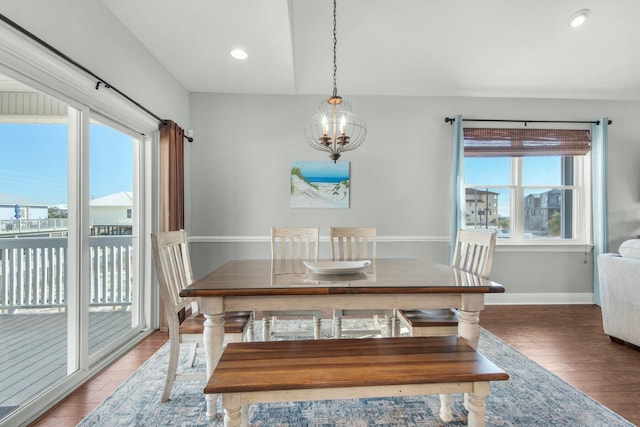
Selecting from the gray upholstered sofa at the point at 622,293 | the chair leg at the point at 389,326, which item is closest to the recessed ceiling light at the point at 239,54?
the chair leg at the point at 389,326

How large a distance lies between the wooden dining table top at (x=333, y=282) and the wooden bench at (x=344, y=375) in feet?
0.88

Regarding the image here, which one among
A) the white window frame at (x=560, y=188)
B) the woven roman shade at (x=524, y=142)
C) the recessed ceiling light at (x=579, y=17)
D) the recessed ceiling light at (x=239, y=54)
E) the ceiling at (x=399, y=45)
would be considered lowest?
the white window frame at (x=560, y=188)

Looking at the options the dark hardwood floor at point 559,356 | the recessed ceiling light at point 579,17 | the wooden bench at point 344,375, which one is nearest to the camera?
the wooden bench at point 344,375

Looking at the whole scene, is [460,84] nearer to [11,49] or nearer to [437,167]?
[437,167]

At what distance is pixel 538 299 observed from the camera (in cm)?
377

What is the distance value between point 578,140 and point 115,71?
4.93 m

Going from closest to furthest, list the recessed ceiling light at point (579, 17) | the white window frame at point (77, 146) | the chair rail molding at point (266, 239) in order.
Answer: the white window frame at point (77, 146) → the recessed ceiling light at point (579, 17) → the chair rail molding at point (266, 239)

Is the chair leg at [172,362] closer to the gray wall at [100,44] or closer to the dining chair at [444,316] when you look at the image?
the dining chair at [444,316]

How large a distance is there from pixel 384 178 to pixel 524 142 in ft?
5.78

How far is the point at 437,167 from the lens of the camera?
3771 millimetres

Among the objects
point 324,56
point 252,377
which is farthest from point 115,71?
point 252,377

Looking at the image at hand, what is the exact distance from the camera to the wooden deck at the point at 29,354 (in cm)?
169

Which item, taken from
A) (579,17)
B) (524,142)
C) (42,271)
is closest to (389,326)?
(42,271)

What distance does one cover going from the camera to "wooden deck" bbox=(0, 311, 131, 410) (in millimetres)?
1693
